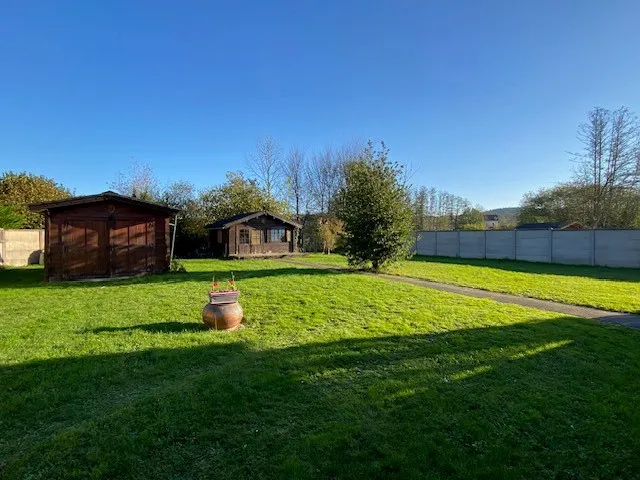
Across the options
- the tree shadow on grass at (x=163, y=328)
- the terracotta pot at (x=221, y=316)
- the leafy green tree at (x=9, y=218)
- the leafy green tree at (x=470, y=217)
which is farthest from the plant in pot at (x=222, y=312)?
the leafy green tree at (x=470, y=217)

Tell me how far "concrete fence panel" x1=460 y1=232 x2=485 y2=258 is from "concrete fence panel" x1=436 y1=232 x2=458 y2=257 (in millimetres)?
485

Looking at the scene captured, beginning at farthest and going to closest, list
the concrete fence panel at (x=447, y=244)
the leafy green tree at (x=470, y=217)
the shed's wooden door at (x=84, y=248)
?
the leafy green tree at (x=470, y=217) → the concrete fence panel at (x=447, y=244) → the shed's wooden door at (x=84, y=248)

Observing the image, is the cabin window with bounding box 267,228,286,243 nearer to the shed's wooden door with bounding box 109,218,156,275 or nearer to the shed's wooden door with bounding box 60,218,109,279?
the shed's wooden door with bounding box 109,218,156,275

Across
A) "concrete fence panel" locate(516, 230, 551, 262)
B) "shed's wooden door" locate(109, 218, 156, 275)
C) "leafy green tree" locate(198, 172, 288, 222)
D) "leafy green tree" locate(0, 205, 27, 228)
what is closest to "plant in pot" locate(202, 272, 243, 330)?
"shed's wooden door" locate(109, 218, 156, 275)

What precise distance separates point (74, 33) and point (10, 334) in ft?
32.5

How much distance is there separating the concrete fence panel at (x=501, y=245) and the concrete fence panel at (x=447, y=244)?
2325 mm

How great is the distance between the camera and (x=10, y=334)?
636 centimetres

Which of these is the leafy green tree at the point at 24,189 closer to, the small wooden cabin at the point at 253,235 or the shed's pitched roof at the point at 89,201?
the small wooden cabin at the point at 253,235

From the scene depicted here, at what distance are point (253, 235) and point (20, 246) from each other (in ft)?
42.7

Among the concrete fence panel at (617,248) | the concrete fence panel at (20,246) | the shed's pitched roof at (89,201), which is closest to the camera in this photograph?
the shed's pitched roof at (89,201)

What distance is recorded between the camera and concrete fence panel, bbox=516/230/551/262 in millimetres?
22422

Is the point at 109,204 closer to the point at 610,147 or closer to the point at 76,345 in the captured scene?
the point at 76,345

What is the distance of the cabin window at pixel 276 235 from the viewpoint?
27.2 m

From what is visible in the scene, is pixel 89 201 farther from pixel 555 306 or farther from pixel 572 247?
pixel 572 247
